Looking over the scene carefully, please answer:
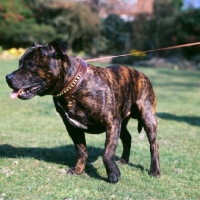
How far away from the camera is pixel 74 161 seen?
6.32 metres

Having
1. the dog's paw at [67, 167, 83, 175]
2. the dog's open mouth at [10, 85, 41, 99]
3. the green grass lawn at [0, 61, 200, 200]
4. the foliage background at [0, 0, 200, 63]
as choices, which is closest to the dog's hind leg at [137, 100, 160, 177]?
the green grass lawn at [0, 61, 200, 200]

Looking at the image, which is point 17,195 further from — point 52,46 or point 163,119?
point 163,119

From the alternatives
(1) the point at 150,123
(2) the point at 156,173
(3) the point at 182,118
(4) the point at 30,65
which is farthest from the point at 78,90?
(3) the point at 182,118

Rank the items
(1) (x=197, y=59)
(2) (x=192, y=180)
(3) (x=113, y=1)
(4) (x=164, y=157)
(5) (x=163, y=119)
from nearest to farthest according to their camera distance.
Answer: (2) (x=192, y=180) → (4) (x=164, y=157) → (5) (x=163, y=119) → (1) (x=197, y=59) → (3) (x=113, y=1)

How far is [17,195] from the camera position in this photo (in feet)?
14.9

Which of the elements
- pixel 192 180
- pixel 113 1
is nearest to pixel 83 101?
pixel 192 180

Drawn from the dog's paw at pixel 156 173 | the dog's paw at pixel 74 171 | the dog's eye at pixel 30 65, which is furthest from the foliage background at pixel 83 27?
the dog's eye at pixel 30 65

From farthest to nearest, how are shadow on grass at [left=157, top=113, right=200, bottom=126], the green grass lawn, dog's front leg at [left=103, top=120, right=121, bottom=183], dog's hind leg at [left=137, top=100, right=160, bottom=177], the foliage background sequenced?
1. the foliage background
2. shadow on grass at [left=157, top=113, right=200, bottom=126]
3. dog's hind leg at [left=137, top=100, right=160, bottom=177]
4. dog's front leg at [left=103, top=120, right=121, bottom=183]
5. the green grass lawn

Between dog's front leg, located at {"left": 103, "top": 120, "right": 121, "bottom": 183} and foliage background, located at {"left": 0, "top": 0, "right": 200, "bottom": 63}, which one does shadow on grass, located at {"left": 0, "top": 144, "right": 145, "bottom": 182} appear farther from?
foliage background, located at {"left": 0, "top": 0, "right": 200, "bottom": 63}

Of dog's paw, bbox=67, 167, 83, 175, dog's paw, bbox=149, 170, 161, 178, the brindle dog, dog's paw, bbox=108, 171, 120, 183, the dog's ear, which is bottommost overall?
dog's paw, bbox=149, 170, 161, 178

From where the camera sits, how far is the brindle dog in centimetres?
489

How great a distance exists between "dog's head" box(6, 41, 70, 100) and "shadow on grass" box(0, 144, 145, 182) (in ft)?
5.08

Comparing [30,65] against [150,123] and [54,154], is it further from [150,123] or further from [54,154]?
[54,154]

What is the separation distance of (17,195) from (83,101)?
1392mm
